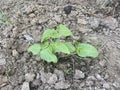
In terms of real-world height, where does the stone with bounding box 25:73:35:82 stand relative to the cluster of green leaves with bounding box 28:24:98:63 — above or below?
below

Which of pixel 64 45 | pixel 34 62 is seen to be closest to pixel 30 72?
pixel 34 62

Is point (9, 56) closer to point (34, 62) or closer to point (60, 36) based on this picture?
point (34, 62)

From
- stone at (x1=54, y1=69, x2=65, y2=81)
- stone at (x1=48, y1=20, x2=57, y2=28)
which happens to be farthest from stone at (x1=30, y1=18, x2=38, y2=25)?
stone at (x1=54, y1=69, x2=65, y2=81)

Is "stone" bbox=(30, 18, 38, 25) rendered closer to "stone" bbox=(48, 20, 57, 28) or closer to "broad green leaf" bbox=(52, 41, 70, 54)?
"stone" bbox=(48, 20, 57, 28)

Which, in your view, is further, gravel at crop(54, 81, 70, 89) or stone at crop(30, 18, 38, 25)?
stone at crop(30, 18, 38, 25)

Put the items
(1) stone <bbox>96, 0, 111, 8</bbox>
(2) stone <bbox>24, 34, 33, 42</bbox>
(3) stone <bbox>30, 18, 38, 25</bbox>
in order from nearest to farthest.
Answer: (2) stone <bbox>24, 34, 33, 42</bbox> < (3) stone <bbox>30, 18, 38, 25</bbox> < (1) stone <bbox>96, 0, 111, 8</bbox>

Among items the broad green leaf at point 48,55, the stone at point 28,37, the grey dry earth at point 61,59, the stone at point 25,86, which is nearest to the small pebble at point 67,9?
the grey dry earth at point 61,59

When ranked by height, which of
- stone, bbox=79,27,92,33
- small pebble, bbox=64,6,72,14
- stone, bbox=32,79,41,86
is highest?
small pebble, bbox=64,6,72,14
